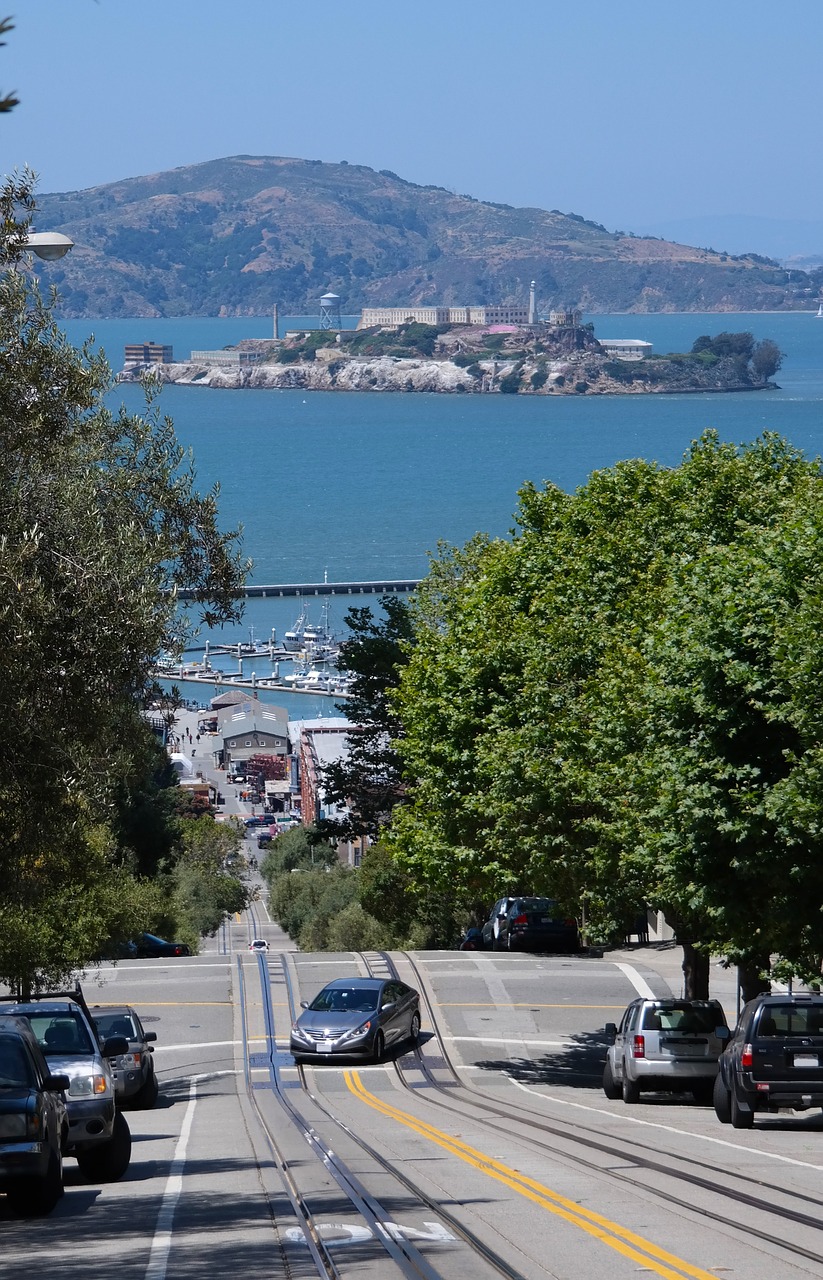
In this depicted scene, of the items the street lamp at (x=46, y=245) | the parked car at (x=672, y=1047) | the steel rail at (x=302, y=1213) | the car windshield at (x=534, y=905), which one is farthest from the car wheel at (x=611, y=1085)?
the car windshield at (x=534, y=905)

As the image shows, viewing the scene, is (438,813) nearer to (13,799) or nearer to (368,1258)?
(13,799)

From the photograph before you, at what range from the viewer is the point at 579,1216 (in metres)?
10.7

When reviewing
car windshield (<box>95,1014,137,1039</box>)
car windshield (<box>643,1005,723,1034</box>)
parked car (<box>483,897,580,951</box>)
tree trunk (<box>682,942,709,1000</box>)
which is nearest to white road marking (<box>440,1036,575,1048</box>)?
tree trunk (<box>682,942,709,1000</box>)

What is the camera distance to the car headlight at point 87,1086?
13.5 meters

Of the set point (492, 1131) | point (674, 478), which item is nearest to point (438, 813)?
point (674, 478)

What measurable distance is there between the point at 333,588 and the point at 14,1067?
141m

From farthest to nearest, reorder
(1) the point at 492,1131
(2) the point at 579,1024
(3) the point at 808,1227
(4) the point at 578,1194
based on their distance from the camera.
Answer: (2) the point at 579,1024 → (1) the point at 492,1131 → (4) the point at 578,1194 → (3) the point at 808,1227

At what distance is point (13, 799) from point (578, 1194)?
5.34 m

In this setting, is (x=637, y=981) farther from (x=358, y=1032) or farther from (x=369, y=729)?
(x=369, y=729)

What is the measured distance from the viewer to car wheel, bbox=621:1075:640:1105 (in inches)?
809

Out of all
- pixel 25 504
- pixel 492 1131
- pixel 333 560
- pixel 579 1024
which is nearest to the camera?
pixel 25 504

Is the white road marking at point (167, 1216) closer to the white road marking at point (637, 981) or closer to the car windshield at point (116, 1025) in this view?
the car windshield at point (116, 1025)

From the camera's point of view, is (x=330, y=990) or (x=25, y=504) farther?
(x=330, y=990)

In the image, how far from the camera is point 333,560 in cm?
16875
